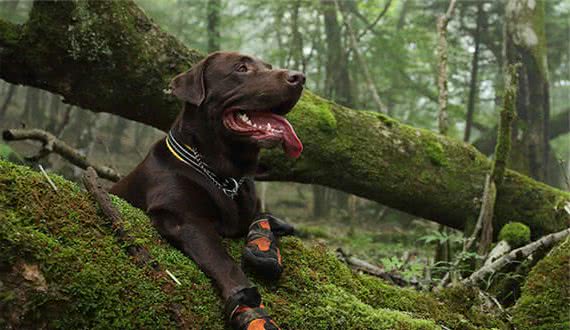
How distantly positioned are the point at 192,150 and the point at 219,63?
0.64 m

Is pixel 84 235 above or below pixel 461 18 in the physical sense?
below

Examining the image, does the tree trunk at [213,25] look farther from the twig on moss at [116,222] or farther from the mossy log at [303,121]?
the twig on moss at [116,222]

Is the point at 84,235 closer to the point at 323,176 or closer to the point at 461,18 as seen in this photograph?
the point at 323,176

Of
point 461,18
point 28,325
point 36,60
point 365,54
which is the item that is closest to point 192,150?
point 28,325

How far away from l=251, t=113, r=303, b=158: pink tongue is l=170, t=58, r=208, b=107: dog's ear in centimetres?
39

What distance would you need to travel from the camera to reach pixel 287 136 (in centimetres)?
315

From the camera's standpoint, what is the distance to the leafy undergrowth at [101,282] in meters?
2.15

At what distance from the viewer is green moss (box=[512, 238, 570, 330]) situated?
3507 millimetres

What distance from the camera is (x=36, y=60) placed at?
493 centimetres

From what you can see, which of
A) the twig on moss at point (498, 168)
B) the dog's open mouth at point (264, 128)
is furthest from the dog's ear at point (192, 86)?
the twig on moss at point (498, 168)

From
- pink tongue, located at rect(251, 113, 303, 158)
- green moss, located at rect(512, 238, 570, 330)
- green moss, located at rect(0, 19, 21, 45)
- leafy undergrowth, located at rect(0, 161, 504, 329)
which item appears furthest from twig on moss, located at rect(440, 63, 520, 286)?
green moss, located at rect(0, 19, 21, 45)

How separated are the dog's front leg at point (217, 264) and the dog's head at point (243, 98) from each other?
0.65 metres

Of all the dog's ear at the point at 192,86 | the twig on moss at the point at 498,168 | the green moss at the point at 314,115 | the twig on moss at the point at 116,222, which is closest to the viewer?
the twig on moss at the point at 116,222

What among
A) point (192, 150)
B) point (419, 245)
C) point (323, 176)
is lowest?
point (419, 245)
